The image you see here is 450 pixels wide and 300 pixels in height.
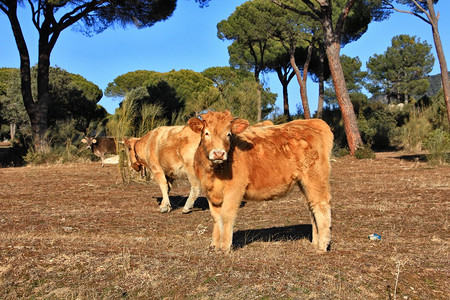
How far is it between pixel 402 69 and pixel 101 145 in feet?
161

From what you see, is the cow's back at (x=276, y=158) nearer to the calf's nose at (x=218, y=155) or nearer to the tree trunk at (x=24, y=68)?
the calf's nose at (x=218, y=155)

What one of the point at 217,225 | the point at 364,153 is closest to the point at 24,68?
the point at 364,153

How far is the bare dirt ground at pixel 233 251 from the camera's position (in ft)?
12.7

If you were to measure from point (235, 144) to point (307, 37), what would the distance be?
29937 mm

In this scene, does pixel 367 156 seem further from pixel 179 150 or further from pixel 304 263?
pixel 304 263

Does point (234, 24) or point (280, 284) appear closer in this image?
point (280, 284)

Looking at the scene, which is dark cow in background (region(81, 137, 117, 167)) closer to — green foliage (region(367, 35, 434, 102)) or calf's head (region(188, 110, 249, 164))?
calf's head (region(188, 110, 249, 164))

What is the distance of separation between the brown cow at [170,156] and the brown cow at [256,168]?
10.6 ft

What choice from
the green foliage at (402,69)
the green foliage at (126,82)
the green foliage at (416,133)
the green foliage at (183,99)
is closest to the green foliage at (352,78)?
the green foliage at (402,69)

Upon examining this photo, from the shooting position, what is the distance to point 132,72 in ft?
219

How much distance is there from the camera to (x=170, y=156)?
30.9 ft

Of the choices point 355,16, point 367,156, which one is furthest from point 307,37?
point 367,156

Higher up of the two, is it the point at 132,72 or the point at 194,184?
the point at 132,72

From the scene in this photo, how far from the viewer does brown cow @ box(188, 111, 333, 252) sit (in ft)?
17.6
